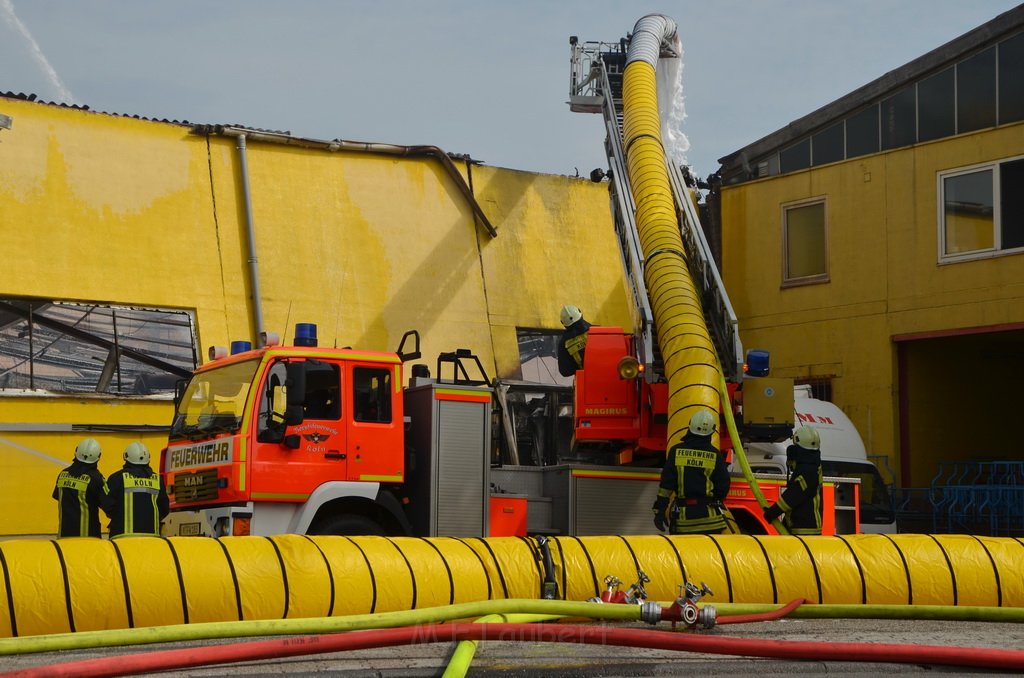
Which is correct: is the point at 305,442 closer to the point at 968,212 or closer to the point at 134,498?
the point at 134,498

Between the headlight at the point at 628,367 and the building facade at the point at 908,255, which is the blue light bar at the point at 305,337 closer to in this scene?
the headlight at the point at 628,367

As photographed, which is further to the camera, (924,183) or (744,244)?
(744,244)

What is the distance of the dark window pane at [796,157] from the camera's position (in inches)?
830

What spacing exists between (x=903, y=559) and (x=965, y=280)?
10.7 metres

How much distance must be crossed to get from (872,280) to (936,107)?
2721mm

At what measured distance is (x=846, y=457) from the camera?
1553cm

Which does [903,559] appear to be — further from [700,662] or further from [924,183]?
Answer: [924,183]

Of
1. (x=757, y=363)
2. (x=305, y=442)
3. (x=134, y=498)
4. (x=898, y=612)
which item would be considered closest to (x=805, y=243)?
(x=757, y=363)

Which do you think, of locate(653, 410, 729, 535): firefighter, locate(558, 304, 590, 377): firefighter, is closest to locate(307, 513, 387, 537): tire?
locate(653, 410, 729, 535): firefighter

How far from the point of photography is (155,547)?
7.25 meters

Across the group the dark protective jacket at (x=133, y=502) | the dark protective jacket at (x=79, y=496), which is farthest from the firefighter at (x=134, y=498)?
the dark protective jacket at (x=79, y=496)

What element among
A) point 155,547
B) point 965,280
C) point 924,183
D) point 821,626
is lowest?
point 821,626

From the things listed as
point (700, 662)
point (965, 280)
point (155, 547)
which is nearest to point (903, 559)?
point (700, 662)

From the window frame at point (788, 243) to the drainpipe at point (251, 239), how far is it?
851 centimetres
